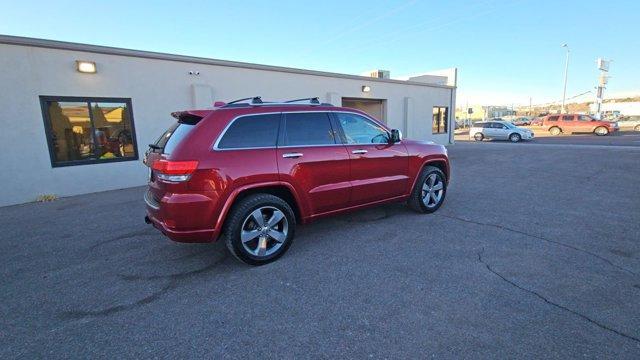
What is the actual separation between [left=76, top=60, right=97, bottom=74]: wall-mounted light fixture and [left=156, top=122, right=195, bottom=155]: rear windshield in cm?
564

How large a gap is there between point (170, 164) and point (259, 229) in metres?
1.17

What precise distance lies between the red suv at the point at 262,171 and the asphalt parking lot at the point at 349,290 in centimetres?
47

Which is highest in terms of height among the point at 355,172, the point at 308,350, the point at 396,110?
the point at 396,110

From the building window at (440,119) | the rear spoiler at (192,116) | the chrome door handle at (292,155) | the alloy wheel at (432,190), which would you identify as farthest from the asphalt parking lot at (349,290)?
the building window at (440,119)

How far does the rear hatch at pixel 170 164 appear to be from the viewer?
319 centimetres

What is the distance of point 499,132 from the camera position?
23875mm

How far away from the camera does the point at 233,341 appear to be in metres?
2.43

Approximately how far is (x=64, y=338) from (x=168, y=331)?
80cm

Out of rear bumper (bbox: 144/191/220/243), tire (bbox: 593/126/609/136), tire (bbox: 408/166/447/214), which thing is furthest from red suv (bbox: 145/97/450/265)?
tire (bbox: 593/126/609/136)

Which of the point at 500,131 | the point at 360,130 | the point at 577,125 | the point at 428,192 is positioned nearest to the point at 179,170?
the point at 360,130

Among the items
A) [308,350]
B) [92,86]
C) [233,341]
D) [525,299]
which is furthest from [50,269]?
[92,86]

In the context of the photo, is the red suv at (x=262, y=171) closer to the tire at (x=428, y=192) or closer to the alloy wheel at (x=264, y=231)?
the alloy wheel at (x=264, y=231)

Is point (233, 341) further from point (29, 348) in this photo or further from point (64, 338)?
point (29, 348)

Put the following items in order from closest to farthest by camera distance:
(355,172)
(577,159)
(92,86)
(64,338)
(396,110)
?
(64,338), (355,172), (92,86), (577,159), (396,110)
